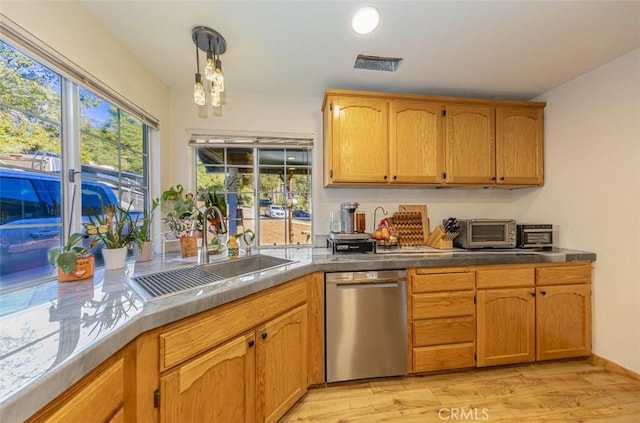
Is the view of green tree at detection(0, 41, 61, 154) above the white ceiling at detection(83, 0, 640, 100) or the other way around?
the other way around

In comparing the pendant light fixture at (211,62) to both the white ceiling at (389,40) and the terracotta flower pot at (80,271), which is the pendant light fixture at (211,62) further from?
the terracotta flower pot at (80,271)

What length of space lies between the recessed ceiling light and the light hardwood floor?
7.45ft

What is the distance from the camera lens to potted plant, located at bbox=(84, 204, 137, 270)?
1.41m

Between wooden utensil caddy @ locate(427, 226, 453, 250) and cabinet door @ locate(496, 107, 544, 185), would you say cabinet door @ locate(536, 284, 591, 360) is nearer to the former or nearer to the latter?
wooden utensil caddy @ locate(427, 226, 453, 250)

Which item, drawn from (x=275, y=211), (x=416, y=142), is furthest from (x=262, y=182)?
(x=416, y=142)

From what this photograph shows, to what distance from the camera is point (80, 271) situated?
1.22 metres

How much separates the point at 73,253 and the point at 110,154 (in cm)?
83

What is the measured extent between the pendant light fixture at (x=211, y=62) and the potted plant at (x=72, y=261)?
914 mm

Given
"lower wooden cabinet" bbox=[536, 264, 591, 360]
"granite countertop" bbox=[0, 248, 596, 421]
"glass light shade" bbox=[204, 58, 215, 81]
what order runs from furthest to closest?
"lower wooden cabinet" bbox=[536, 264, 591, 360] < "glass light shade" bbox=[204, 58, 215, 81] < "granite countertop" bbox=[0, 248, 596, 421]

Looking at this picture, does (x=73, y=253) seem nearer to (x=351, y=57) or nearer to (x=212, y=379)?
(x=212, y=379)

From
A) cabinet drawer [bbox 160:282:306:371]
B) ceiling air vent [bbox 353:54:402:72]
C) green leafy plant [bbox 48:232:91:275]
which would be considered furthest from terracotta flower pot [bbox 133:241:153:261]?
ceiling air vent [bbox 353:54:402:72]

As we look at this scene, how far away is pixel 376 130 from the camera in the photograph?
7.13ft

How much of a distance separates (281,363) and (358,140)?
1690 mm

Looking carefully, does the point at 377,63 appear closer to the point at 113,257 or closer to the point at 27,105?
the point at 27,105
